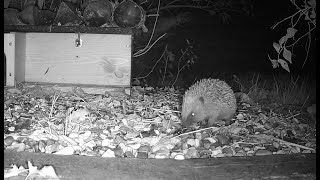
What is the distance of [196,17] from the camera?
6.00 meters

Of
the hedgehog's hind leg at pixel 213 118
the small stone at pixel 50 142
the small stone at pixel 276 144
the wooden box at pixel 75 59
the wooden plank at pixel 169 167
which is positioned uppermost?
the wooden box at pixel 75 59

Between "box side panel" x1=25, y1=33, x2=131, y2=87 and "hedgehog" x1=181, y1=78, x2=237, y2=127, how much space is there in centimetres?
67

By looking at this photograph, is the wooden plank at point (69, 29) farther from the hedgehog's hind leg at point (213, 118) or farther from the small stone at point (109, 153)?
the small stone at point (109, 153)

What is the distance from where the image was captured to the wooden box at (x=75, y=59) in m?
2.94

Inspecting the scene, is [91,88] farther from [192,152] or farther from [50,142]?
[192,152]

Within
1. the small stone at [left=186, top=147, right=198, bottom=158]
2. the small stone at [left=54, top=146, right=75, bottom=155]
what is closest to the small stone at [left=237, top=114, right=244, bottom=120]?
the small stone at [left=186, top=147, right=198, bottom=158]

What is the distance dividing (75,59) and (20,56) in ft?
1.60

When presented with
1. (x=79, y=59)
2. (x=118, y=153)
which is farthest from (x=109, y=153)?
(x=79, y=59)

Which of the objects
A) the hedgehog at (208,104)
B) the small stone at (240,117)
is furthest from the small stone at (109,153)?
the small stone at (240,117)

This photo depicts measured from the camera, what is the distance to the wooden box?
2.94 m

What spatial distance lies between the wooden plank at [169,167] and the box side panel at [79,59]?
175 centimetres

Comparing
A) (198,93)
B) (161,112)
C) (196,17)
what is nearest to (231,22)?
(196,17)

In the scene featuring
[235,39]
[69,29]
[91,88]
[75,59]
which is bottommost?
[91,88]

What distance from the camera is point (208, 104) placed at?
2.80 m
